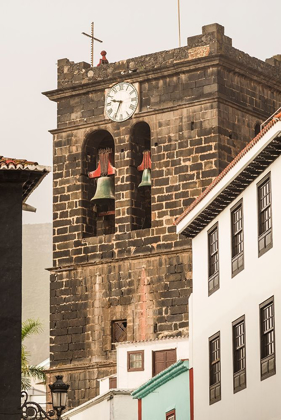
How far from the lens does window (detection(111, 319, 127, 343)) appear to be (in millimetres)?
56025

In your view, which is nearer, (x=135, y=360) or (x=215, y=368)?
(x=215, y=368)

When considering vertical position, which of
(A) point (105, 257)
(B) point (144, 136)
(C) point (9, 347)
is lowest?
(C) point (9, 347)

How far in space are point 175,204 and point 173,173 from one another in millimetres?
988

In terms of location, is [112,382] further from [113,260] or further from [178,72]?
[178,72]

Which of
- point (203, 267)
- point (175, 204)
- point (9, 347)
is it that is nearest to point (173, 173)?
point (175, 204)

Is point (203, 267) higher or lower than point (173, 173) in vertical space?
lower

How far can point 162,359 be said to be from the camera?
50.2 m

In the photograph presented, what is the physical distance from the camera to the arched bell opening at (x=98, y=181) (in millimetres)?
57719

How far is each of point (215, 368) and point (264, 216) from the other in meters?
4.79

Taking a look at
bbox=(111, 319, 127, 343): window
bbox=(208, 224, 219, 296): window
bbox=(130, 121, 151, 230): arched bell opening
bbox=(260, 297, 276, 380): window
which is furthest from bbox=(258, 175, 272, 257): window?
bbox=(130, 121, 151, 230): arched bell opening

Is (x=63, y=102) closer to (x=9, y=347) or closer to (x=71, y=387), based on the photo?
(x=71, y=387)

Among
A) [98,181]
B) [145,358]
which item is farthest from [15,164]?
[98,181]

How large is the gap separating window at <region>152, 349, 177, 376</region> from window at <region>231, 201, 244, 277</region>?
9787 mm

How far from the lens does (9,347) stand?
1282 inches
